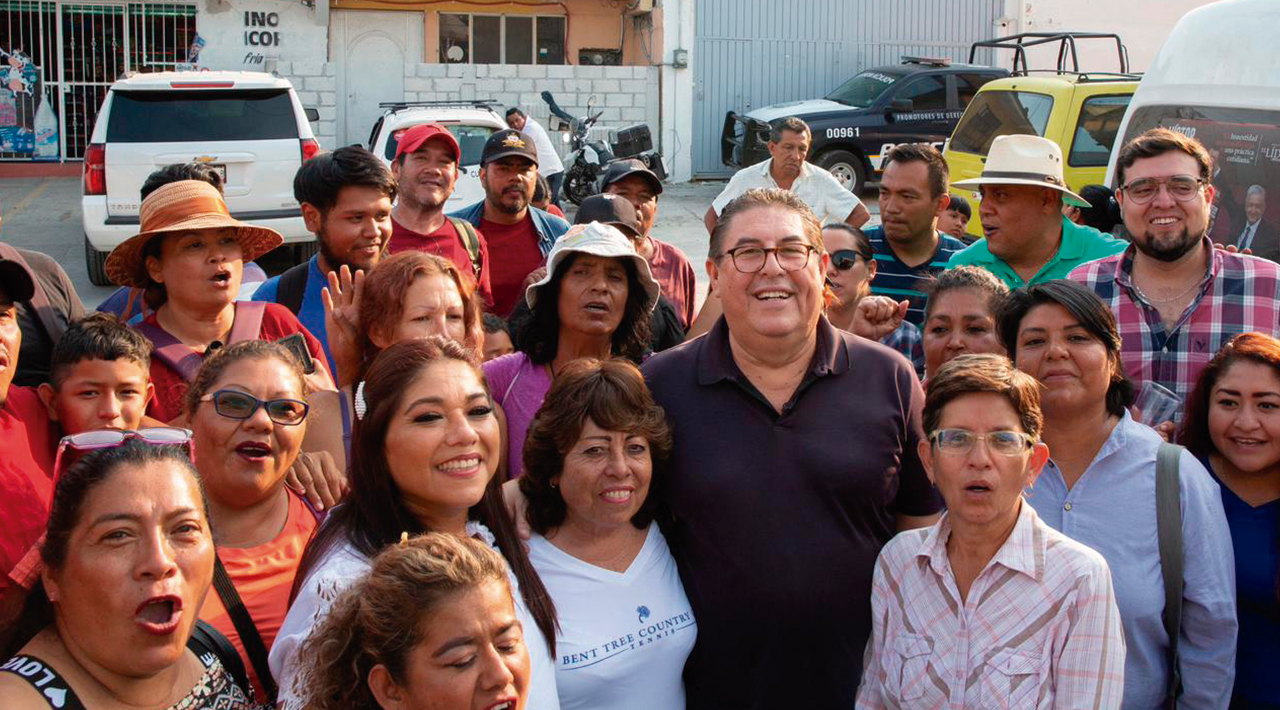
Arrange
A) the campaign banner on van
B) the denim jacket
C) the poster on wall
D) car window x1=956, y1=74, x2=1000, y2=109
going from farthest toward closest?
1. the poster on wall
2. car window x1=956, y1=74, x2=1000, y2=109
3. the denim jacket
4. the campaign banner on van

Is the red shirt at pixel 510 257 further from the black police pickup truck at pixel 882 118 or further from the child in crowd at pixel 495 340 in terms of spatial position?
the black police pickup truck at pixel 882 118

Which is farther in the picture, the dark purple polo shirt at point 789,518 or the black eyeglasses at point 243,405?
the black eyeglasses at point 243,405

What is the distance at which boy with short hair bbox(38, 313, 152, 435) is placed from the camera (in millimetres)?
3354

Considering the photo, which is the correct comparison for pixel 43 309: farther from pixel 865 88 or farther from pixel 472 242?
pixel 865 88

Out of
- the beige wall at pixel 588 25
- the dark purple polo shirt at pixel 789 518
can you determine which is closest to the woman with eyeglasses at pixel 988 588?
the dark purple polo shirt at pixel 789 518

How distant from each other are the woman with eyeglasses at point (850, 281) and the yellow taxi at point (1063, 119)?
20.8 ft

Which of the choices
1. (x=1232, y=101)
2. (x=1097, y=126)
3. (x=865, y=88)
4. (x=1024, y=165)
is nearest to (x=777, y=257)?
(x=1024, y=165)

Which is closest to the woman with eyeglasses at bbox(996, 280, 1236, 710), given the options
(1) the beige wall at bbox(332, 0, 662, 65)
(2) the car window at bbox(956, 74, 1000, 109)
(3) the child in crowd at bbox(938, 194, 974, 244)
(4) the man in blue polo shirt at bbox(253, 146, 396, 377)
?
(4) the man in blue polo shirt at bbox(253, 146, 396, 377)

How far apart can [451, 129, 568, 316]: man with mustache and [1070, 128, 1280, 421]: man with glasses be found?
272cm

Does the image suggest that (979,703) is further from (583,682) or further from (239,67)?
(239,67)

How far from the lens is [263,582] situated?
2.93 metres

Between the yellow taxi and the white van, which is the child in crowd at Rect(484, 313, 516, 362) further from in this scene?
the yellow taxi

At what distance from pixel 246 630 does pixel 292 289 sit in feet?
6.93

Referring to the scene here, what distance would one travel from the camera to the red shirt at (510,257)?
5.77 m
